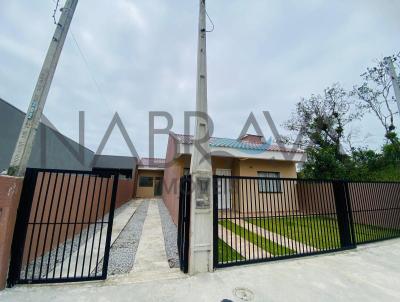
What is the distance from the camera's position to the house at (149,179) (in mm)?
21655

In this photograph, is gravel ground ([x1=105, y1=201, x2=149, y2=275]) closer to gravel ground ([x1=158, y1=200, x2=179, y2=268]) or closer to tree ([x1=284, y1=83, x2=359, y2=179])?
gravel ground ([x1=158, y1=200, x2=179, y2=268])

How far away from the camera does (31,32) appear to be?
4.35 m

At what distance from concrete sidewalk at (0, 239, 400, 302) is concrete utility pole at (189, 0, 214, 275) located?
0.98 ft

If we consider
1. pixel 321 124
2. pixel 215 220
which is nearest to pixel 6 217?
pixel 215 220

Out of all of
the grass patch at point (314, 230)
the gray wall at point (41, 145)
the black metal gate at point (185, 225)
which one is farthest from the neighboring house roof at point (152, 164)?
the black metal gate at point (185, 225)

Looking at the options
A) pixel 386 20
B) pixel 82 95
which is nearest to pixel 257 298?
pixel 82 95

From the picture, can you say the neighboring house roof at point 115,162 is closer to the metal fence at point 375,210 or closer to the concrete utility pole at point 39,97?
the concrete utility pole at point 39,97

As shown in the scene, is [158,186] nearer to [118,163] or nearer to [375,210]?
[118,163]

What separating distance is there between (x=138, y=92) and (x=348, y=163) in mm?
13082

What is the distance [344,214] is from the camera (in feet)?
16.6

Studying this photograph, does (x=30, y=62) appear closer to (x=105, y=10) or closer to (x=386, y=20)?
(x=105, y=10)

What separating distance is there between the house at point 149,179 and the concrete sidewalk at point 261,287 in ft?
61.0

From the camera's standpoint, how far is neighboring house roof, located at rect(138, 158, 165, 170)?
72.4 ft

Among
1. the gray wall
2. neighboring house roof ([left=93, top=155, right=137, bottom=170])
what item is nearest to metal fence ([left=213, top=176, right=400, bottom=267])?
the gray wall
